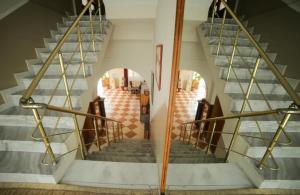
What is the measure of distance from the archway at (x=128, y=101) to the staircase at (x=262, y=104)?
3408 millimetres

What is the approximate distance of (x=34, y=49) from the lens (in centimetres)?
257

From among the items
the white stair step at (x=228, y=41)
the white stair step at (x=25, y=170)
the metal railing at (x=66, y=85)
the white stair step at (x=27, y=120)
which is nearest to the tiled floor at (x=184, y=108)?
the white stair step at (x=228, y=41)

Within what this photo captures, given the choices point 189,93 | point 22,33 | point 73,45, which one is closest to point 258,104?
point 73,45

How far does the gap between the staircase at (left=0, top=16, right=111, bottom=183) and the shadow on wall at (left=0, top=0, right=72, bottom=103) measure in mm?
110

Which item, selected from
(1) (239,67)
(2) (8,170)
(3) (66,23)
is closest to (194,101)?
(1) (239,67)

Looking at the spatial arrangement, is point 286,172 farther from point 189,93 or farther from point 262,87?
point 189,93

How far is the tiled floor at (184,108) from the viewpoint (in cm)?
562

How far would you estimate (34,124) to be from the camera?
1.84 m

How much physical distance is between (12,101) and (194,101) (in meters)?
6.72

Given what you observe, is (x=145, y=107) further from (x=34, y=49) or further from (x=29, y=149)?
(x=29, y=149)

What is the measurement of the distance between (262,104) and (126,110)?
18.7 ft

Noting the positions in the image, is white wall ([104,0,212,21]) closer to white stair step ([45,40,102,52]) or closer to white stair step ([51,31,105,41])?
white stair step ([51,31,105,41])

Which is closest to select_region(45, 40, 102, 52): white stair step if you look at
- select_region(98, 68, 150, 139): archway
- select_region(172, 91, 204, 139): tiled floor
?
select_region(98, 68, 150, 139): archway

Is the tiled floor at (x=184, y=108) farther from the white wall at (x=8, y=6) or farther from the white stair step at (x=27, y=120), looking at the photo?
the white wall at (x=8, y=6)
